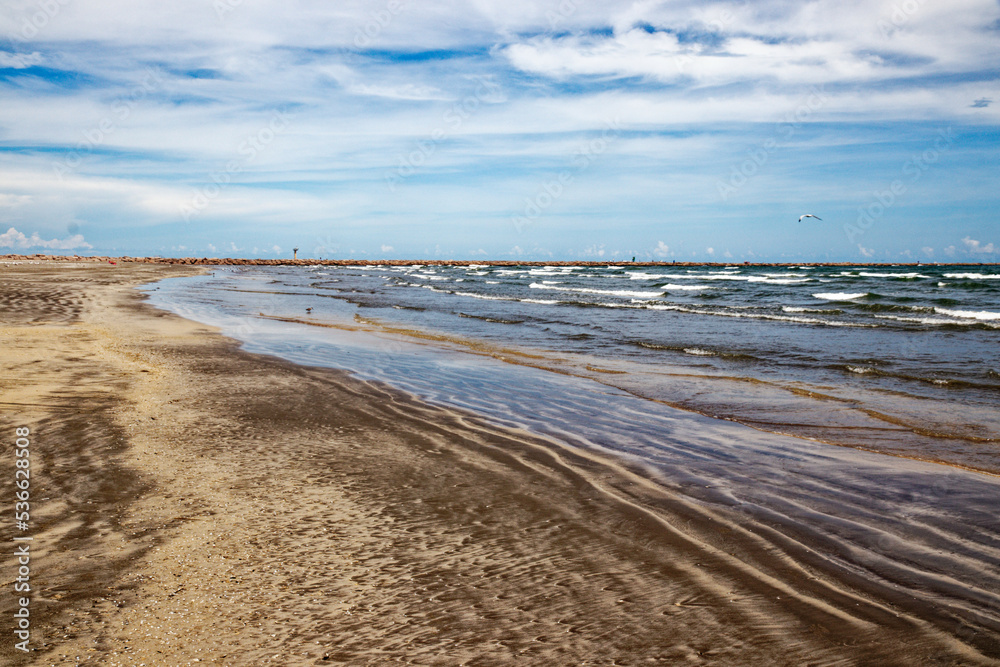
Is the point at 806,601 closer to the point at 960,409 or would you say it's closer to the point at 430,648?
the point at 430,648

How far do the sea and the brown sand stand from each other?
58 centimetres

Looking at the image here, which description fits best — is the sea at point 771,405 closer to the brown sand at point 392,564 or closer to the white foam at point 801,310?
the brown sand at point 392,564

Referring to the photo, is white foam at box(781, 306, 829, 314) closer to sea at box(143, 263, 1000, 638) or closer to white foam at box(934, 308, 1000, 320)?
sea at box(143, 263, 1000, 638)

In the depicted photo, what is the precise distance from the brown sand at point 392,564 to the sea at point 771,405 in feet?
1.91

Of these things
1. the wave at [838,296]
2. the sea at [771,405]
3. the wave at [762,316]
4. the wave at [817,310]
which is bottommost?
the sea at [771,405]

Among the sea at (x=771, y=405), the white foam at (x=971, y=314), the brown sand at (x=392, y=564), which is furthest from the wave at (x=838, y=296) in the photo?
the brown sand at (x=392, y=564)

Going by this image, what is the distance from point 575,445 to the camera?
20.0 ft

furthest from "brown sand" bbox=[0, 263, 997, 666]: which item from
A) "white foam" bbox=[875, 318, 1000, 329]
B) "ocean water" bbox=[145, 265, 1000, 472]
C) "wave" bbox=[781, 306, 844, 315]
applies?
"wave" bbox=[781, 306, 844, 315]

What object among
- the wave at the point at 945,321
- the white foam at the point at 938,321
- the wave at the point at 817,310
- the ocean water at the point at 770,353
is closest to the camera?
the ocean water at the point at 770,353

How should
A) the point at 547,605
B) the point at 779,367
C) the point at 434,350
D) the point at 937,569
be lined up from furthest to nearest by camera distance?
the point at 434,350 < the point at 779,367 < the point at 937,569 < the point at 547,605

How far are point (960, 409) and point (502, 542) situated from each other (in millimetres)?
7899

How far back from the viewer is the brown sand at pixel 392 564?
8.79ft

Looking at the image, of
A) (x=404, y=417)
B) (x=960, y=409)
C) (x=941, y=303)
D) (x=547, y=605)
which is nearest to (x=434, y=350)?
(x=404, y=417)

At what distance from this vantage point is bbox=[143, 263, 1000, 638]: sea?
4.06m
